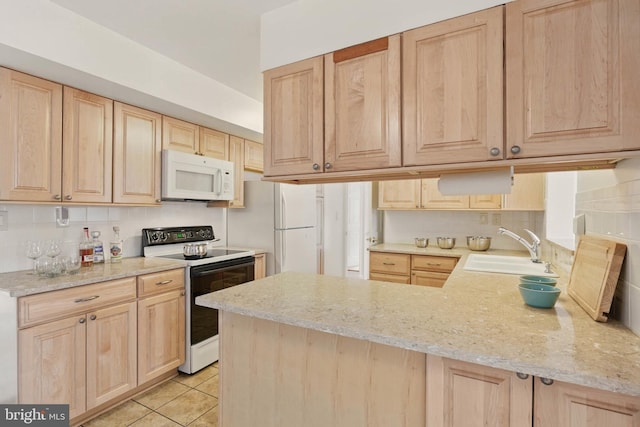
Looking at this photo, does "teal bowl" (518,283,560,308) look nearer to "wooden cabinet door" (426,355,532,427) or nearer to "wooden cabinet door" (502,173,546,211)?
"wooden cabinet door" (426,355,532,427)

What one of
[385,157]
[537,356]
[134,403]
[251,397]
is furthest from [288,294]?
[134,403]

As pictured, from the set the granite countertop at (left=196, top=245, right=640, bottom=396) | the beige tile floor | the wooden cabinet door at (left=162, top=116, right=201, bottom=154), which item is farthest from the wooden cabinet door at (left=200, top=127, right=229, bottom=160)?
the beige tile floor

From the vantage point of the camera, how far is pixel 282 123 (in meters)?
1.62

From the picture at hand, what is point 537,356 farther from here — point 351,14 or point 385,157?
point 351,14

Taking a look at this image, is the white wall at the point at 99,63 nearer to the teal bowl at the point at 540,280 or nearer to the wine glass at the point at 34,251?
the wine glass at the point at 34,251

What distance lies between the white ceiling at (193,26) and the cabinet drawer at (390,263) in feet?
→ 7.18

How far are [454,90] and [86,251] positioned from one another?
2624 mm

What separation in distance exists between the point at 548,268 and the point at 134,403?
2.89 metres

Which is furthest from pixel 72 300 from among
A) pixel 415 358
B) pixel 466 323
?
pixel 466 323

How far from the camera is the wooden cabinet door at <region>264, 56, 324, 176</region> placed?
1.53m

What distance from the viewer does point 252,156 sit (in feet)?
11.9

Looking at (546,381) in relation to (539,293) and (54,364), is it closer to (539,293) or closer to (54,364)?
(539,293)

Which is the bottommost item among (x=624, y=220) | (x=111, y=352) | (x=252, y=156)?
(x=111, y=352)

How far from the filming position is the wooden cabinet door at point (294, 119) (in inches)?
60.3
